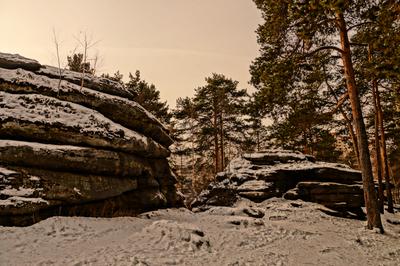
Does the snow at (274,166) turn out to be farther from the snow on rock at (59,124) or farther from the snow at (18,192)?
the snow at (18,192)

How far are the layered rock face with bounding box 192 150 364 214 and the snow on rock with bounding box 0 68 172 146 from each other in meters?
5.74

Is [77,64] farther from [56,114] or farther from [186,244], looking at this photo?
[186,244]

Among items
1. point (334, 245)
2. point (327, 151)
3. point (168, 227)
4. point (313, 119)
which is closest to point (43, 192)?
point (168, 227)

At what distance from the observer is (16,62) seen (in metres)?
12.1

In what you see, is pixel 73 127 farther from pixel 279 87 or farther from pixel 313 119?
pixel 313 119

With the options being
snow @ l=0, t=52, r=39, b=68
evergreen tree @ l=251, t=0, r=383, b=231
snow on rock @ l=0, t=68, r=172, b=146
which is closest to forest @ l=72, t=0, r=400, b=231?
evergreen tree @ l=251, t=0, r=383, b=231

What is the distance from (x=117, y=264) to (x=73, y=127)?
6.23 m

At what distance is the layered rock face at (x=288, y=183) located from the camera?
15820 millimetres

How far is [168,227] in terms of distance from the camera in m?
8.14

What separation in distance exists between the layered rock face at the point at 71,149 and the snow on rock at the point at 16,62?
1.4 inches

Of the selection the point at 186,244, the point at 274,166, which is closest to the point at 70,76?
the point at 186,244

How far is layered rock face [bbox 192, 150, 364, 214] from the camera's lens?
15.8m

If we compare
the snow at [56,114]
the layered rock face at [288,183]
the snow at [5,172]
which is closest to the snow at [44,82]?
the snow at [56,114]

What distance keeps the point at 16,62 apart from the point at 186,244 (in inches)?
420
